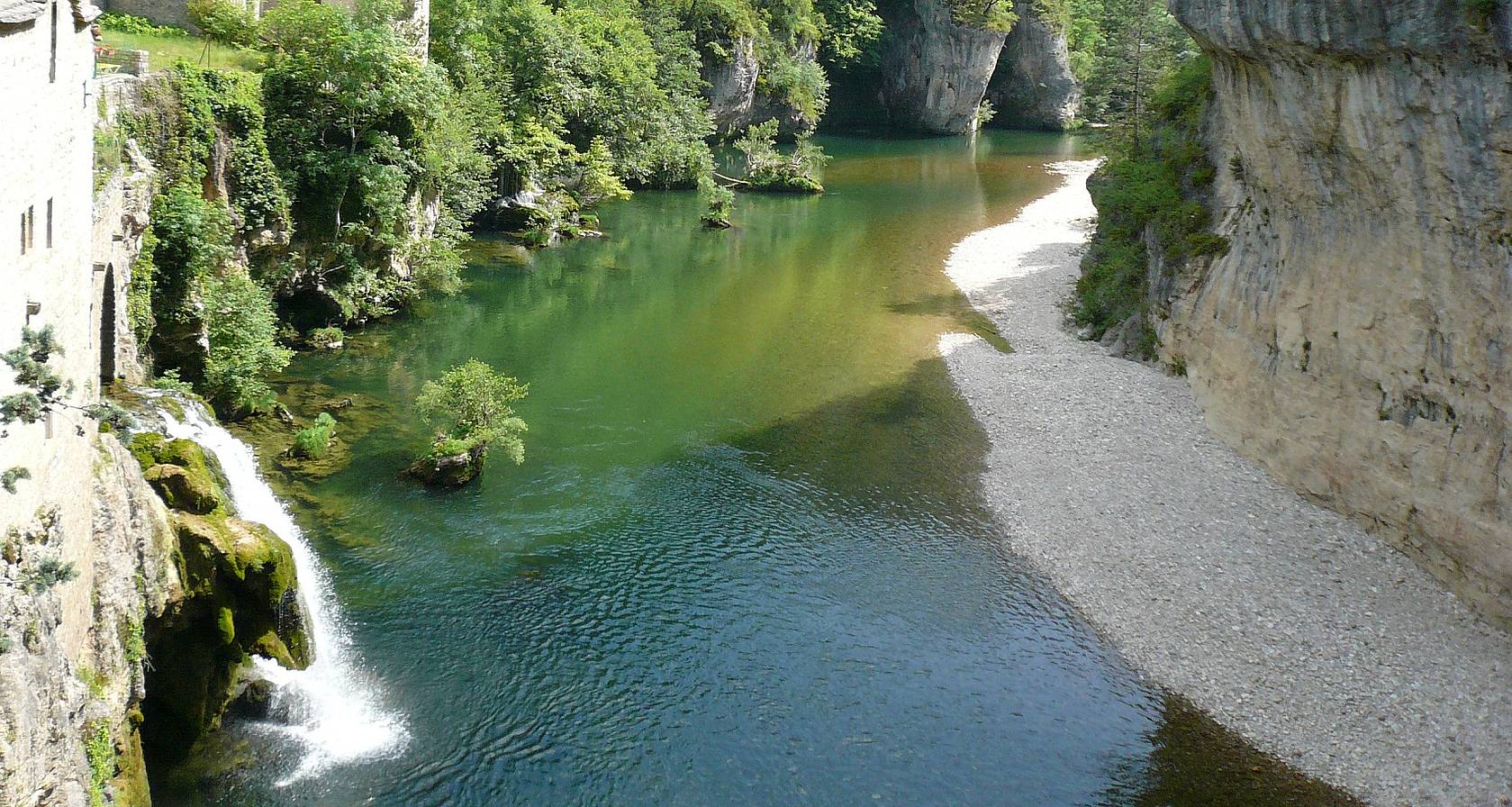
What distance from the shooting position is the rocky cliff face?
16.0m

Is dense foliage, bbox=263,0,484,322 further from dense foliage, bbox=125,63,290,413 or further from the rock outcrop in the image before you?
the rock outcrop

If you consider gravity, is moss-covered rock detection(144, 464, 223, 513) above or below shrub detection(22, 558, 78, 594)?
below

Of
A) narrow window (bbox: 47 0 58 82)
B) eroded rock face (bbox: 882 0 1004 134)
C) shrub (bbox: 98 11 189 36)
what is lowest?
narrow window (bbox: 47 0 58 82)

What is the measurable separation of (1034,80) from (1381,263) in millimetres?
73159

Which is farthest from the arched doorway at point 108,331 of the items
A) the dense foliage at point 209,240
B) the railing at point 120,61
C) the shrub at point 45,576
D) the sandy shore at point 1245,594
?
the sandy shore at point 1245,594

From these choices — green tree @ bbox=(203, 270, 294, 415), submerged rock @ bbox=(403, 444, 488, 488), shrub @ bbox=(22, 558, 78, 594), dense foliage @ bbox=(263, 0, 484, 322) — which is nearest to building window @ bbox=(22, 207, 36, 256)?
shrub @ bbox=(22, 558, 78, 594)

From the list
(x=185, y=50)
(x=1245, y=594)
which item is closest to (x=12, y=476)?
(x=1245, y=594)

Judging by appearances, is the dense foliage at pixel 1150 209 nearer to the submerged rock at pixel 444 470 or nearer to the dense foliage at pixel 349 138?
the submerged rock at pixel 444 470

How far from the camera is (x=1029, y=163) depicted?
71125mm

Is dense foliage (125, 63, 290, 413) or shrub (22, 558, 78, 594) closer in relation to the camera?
shrub (22, 558, 78, 594)

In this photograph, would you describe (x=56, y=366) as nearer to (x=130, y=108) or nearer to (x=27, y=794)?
(x=27, y=794)

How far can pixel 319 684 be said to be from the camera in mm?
15984

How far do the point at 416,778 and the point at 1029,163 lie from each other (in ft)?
211

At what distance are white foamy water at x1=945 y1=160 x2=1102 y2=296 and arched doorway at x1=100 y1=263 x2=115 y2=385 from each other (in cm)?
2767
